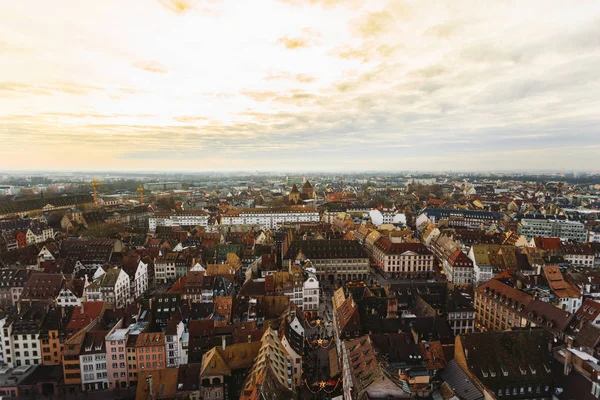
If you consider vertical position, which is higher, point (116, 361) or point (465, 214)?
point (465, 214)

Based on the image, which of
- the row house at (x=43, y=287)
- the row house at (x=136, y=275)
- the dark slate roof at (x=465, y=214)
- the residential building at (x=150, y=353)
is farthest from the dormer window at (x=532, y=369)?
the dark slate roof at (x=465, y=214)

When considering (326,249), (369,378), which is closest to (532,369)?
(369,378)

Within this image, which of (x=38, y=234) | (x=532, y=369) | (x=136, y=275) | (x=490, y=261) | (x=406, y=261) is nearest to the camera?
(x=532, y=369)

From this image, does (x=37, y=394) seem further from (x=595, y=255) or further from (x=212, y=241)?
(x=595, y=255)

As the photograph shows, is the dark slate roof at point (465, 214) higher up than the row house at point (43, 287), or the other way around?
the dark slate roof at point (465, 214)

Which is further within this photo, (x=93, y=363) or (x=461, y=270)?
(x=461, y=270)

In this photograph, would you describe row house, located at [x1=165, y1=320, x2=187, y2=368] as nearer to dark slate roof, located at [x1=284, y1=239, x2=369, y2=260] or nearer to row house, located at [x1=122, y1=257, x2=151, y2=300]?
row house, located at [x1=122, y1=257, x2=151, y2=300]

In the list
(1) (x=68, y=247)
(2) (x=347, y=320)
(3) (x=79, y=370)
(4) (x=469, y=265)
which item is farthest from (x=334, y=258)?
(1) (x=68, y=247)

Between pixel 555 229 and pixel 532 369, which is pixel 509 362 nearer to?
pixel 532 369

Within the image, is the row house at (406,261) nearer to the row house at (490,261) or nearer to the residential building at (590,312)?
the row house at (490,261)

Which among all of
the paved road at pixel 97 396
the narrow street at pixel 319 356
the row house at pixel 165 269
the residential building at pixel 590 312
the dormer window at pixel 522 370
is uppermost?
the residential building at pixel 590 312

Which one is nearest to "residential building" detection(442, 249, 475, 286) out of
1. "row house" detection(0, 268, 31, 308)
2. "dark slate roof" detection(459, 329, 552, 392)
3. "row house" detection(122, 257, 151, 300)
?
"dark slate roof" detection(459, 329, 552, 392)

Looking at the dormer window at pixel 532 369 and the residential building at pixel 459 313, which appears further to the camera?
the residential building at pixel 459 313
